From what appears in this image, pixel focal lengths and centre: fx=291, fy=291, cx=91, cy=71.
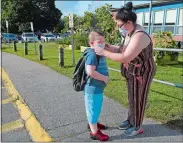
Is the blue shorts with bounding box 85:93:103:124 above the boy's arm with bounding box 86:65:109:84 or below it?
below

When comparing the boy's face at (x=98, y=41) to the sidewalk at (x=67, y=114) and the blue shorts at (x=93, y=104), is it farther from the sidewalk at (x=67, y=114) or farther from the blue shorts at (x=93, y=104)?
the sidewalk at (x=67, y=114)

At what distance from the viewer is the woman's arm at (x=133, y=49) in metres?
3.37

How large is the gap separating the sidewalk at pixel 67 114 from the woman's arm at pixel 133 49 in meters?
1.13

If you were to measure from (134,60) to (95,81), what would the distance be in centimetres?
55

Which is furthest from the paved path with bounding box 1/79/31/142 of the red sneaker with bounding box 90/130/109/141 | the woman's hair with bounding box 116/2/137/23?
the woman's hair with bounding box 116/2/137/23

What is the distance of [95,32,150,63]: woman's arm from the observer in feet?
11.1

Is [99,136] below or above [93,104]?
below

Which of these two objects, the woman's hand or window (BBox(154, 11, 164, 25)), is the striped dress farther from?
window (BBox(154, 11, 164, 25))

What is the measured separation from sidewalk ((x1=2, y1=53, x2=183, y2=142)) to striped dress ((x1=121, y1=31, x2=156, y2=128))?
0.34 metres

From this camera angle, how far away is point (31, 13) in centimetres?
5397

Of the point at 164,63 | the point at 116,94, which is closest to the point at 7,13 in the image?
the point at 164,63

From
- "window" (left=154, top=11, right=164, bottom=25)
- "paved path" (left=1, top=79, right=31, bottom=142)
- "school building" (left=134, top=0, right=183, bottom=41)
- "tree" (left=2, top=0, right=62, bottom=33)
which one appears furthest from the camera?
"tree" (left=2, top=0, right=62, bottom=33)

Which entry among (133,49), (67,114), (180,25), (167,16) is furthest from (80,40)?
(133,49)

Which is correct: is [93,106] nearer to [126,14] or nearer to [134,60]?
[134,60]
